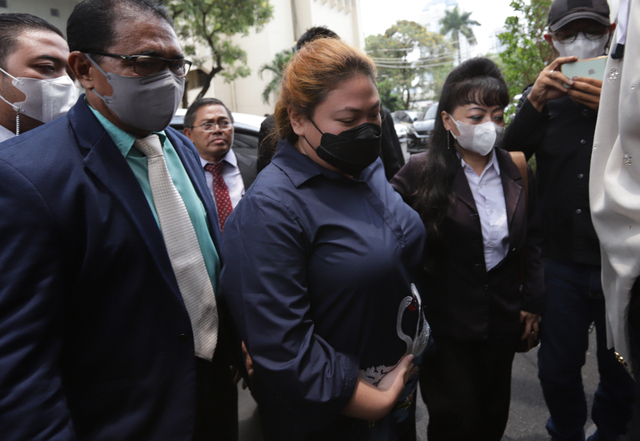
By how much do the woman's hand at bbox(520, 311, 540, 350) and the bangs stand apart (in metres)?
1.04

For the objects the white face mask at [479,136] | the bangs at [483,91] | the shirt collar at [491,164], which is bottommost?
the shirt collar at [491,164]

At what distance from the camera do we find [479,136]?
2.17 meters

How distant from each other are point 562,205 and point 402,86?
138 ft

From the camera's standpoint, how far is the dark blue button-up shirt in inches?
52.1

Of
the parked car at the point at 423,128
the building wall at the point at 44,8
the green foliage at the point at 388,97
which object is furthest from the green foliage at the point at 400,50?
the building wall at the point at 44,8

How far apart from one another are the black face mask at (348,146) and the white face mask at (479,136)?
2.64 ft

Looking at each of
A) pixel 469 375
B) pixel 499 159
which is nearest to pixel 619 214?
pixel 499 159

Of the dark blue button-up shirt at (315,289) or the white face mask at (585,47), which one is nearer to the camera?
the dark blue button-up shirt at (315,289)

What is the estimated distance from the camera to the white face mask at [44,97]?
6.31 feet

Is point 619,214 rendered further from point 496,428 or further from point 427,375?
point 496,428

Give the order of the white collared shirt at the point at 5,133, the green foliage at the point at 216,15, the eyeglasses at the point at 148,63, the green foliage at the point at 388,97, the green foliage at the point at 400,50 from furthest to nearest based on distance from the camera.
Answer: the green foliage at the point at 400,50, the green foliage at the point at 388,97, the green foliage at the point at 216,15, the white collared shirt at the point at 5,133, the eyeglasses at the point at 148,63

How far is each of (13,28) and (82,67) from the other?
851 mm

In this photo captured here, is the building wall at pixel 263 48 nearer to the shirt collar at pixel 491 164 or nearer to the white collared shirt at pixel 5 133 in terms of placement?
the white collared shirt at pixel 5 133

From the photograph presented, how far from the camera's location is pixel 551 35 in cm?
237
